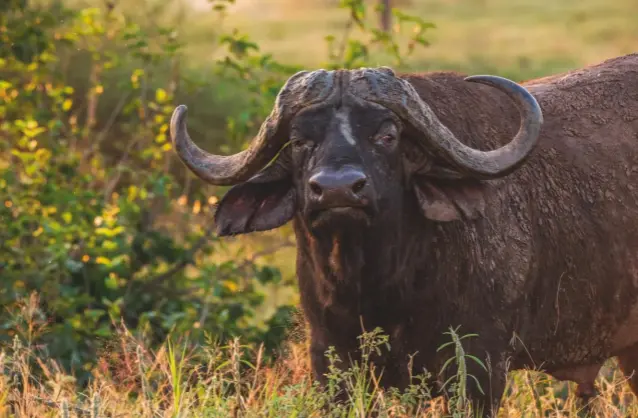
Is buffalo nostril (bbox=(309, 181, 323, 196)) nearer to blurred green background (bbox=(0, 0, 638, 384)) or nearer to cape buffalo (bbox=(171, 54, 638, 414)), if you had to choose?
cape buffalo (bbox=(171, 54, 638, 414))

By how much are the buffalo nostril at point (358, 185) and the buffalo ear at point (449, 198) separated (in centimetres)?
48

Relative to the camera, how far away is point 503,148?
455 centimetres

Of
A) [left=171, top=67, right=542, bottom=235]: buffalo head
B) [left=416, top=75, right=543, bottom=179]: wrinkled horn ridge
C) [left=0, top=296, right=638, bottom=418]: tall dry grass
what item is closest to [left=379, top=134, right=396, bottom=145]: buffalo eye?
[left=171, top=67, right=542, bottom=235]: buffalo head

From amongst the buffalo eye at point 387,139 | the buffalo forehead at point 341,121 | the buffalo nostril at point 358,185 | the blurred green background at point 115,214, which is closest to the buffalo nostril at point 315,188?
the buffalo nostril at point 358,185

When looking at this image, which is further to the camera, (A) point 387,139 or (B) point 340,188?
(A) point 387,139

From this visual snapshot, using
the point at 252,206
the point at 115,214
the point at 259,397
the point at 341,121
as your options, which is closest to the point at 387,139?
the point at 341,121

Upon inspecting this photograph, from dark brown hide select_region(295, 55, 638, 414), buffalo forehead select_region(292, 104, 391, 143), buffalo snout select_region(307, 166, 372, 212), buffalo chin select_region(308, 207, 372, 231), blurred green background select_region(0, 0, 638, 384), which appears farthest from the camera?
blurred green background select_region(0, 0, 638, 384)

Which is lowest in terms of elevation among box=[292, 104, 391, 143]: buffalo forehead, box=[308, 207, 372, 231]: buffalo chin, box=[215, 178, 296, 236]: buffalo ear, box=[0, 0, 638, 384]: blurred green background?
box=[0, 0, 638, 384]: blurred green background

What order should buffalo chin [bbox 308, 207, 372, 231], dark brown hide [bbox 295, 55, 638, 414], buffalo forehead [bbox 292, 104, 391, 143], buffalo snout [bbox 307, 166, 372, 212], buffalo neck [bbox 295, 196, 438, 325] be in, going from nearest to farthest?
buffalo snout [bbox 307, 166, 372, 212]
buffalo chin [bbox 308, 207, 372, 231]
buffalo forehead [bbox 292, 104, 391, 143]
buffalo neck [bbox 295, 196, 438, 325]
dark brown hide [bbox 295, 55, 638, 414]

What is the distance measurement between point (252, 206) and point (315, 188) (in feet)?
2.11

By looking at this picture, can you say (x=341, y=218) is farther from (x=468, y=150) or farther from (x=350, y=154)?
(x=468, y=150)

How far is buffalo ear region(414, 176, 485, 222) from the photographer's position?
4598 mm

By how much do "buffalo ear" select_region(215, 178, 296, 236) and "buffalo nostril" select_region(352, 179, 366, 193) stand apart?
0.53 m

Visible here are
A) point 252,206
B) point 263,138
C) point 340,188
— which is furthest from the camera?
point 252,206
